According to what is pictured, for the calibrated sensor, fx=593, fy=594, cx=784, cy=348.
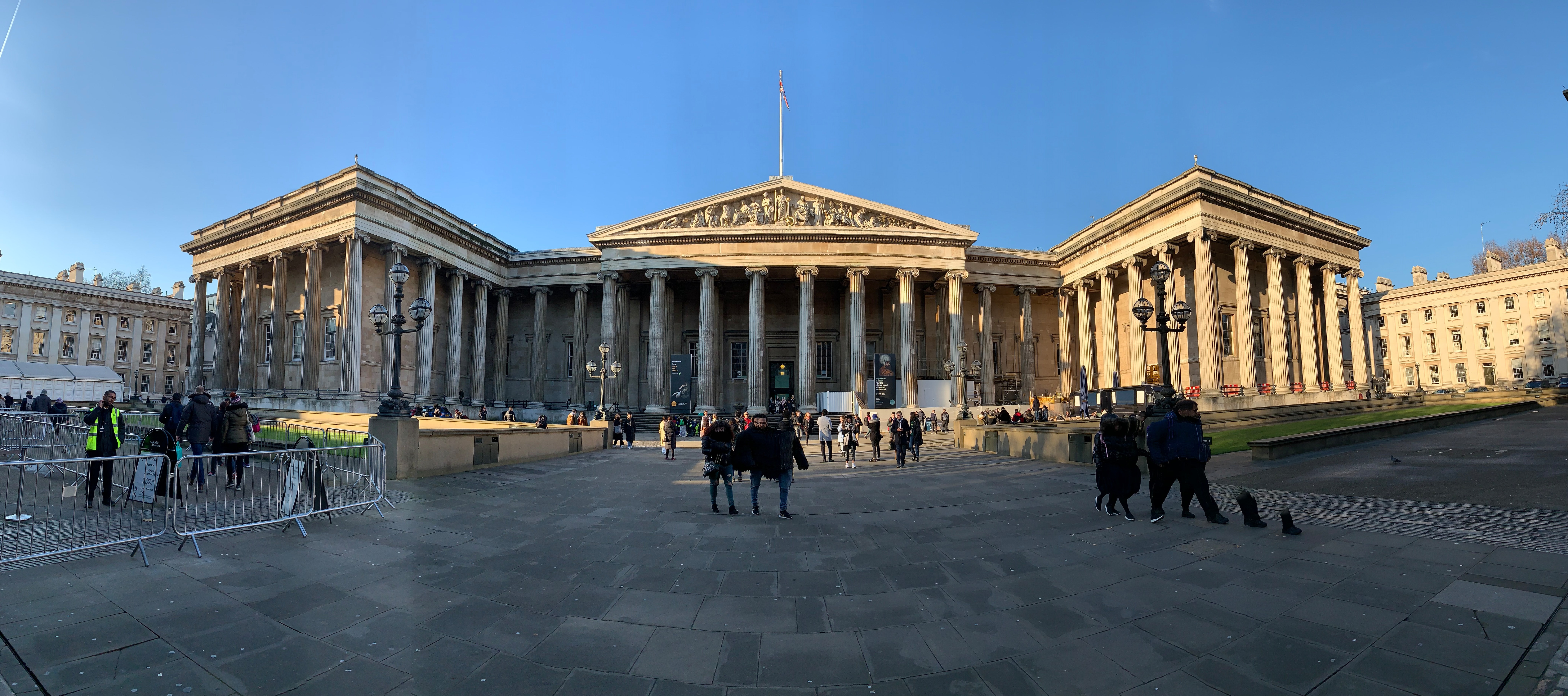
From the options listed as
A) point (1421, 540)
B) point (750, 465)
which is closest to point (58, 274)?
point (750, 465)

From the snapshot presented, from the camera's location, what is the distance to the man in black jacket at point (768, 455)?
848 cm

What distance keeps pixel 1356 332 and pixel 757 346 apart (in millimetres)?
34846

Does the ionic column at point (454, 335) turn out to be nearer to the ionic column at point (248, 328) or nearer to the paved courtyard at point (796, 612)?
the ionic column at point (248, 328)

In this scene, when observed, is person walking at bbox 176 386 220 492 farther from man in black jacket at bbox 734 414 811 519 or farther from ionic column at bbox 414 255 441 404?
ionic column at bbox 414 255 441 404

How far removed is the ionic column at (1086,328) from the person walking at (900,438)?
83.2 feet

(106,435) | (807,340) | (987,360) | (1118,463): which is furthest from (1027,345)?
(106,435)

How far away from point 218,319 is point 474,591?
147 ft

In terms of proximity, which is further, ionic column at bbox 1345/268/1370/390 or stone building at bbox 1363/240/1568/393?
stone building at bbox 1363/240/1568/393

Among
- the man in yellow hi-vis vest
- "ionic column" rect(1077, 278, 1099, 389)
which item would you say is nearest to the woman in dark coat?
the man in yellow hi-vis vest

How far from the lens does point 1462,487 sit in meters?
8.91

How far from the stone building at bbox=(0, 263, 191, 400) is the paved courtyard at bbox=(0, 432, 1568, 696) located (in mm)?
58743

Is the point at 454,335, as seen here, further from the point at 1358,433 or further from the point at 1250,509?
the point at 1358,433

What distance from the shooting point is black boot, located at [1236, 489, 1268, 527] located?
6867mm

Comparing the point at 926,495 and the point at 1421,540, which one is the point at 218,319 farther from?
the point at 1421,540
